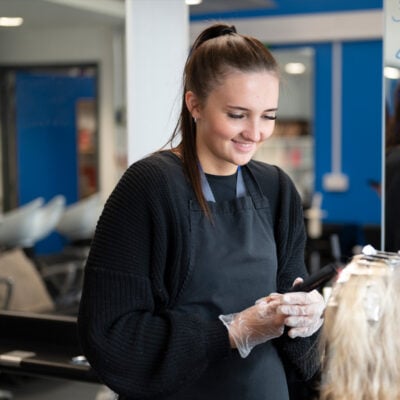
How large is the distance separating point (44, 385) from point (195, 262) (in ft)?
10.4

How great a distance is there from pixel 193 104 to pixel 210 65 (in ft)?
0.27

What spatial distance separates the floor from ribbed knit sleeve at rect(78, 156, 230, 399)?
2761 millimetres

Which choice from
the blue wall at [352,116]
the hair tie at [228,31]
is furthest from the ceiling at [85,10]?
the hair tie at [228,31]

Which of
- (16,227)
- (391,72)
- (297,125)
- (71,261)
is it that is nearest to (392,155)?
(391,72)

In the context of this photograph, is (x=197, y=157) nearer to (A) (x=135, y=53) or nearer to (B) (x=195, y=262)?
(B) (x=195, y=262)

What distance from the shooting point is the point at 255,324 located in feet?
4.90

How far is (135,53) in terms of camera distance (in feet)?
7.57

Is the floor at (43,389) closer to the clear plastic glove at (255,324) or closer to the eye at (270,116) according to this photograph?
the clear plastic glove at (255,324)

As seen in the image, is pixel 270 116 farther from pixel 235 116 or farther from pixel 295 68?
pixel 295 68

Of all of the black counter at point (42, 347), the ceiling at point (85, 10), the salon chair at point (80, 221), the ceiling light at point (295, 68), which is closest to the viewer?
the black counter at point (42, 347)

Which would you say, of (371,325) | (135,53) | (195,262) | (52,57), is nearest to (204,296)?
(195,262)

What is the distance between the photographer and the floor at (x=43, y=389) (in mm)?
4270

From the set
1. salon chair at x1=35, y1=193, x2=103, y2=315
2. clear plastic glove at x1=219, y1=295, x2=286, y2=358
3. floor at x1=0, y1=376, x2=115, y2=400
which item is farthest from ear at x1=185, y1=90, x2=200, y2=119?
salon chair at x1=35, y1=193, x2=103, y2=315

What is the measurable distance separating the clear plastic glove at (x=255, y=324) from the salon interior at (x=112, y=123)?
37.0 inches
